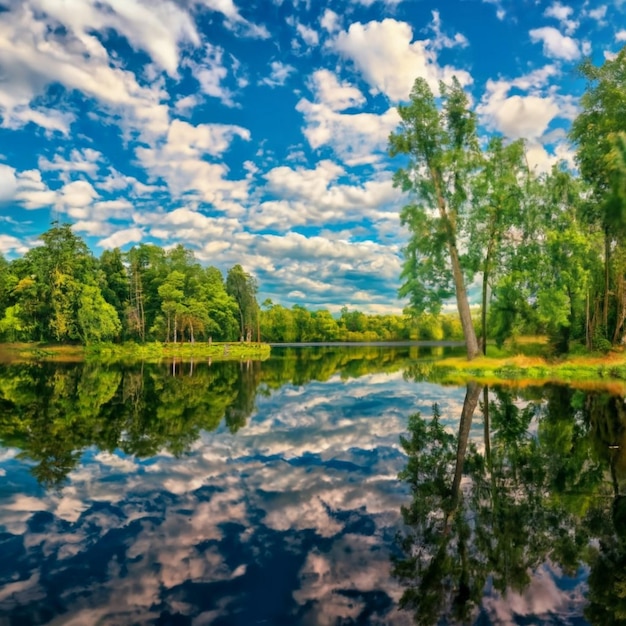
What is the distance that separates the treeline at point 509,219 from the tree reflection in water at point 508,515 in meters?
17.8

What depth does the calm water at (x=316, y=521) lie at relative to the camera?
13.8ft

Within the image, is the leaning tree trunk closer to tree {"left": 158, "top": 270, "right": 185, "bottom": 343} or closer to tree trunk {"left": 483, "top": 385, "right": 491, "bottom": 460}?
tree trunk {"left": 483, "top": 385, "right": 491, "bottom": 460}

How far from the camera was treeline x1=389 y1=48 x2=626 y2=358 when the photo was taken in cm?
2662

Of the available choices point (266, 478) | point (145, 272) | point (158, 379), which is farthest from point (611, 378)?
point (145, 272)

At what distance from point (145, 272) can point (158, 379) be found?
53.1 metres

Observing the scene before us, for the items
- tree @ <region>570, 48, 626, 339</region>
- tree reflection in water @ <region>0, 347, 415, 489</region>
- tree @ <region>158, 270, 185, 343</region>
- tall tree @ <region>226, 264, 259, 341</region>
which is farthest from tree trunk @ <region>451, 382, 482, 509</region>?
tall tree @ <region>226, 264, 259, 341</region>

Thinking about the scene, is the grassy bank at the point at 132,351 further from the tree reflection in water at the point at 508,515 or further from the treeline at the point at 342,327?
the treeline at the point at 342,327

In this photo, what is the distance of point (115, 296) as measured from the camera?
6750 cm

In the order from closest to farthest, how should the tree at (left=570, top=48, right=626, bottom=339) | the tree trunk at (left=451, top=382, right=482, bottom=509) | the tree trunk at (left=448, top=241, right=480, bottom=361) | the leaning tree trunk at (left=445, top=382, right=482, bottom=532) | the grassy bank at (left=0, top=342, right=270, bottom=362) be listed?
the leaning tree trunk at (left=445, top=382, right=482, bottom=532)
the tree trunk at (left=451, top=382, right=482, bottom=509)
the tree at (left=570, top=48, right=626, bottom=339)
the tree trunk at (left=448, top=241, right=480, bottom=361)
the grassy bank at (left=0, top=342, right=270, bottom=362)

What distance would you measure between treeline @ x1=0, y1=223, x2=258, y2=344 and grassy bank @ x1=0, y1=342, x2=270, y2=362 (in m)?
1.43

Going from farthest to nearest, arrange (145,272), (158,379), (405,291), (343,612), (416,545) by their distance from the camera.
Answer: (145,272) → (405,291) → (158,379) → (416,545) → (343,612)

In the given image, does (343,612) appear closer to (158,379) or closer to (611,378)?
(611,378)

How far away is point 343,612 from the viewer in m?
4.07

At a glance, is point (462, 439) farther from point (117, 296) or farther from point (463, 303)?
point (117, 296)
